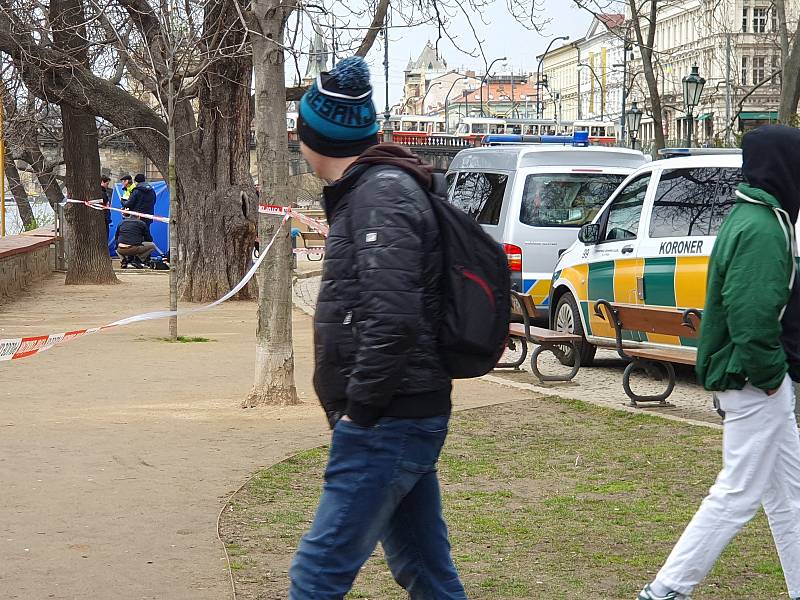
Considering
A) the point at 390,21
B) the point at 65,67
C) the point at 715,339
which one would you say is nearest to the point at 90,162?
the point at 65,67

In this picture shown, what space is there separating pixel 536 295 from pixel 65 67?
871 centimetres

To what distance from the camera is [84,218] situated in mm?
22500

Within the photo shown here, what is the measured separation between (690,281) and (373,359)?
7438mm

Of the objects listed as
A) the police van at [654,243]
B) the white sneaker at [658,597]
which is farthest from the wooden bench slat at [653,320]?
the white sneaker at [658,597]

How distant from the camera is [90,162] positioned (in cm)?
2309

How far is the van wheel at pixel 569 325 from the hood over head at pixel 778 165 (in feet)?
26.3

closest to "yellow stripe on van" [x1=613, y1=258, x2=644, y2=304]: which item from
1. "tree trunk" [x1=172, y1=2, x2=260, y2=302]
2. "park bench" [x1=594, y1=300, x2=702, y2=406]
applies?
"park bench" [x1=594, y1=300, x2=702, y2=406]

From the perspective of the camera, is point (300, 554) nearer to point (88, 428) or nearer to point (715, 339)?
point (715, 339)

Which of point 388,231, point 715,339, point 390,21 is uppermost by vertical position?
point 390,21

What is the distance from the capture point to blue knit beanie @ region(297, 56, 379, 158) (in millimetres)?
3578

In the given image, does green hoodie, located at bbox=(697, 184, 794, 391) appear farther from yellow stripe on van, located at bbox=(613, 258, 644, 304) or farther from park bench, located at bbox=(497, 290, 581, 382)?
yellow stripe on van, located at bbox=(613, 258, 644, 304)

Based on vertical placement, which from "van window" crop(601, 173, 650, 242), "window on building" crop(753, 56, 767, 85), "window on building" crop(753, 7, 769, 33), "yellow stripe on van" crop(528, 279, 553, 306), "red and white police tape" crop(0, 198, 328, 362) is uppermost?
"window on building" crop(753, 7, 769, 33)

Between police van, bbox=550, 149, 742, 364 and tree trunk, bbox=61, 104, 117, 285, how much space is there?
40.2 feet

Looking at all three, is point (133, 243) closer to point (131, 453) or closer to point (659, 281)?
point (659, 281)
